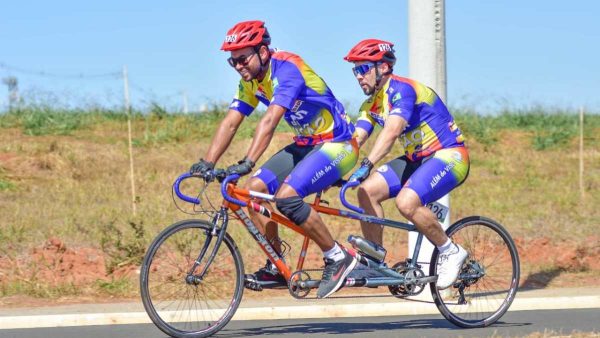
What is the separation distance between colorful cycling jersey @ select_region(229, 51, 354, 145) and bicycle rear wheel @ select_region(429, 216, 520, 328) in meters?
1.31

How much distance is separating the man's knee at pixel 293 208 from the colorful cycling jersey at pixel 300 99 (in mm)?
618

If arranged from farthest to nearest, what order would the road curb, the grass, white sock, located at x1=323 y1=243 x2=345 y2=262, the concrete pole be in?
the grass
the concrete pole
the road curb
white sock, located at x1=323 y1=243 x2=345 y2=262

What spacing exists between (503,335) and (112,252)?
5772 mm

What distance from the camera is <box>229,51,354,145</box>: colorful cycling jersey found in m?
8.44

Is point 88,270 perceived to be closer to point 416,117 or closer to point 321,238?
point 321,238

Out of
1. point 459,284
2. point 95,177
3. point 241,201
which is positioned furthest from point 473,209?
point 241,201

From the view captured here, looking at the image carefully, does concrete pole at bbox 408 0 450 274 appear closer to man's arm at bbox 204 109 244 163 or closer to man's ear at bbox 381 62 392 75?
man's ear at bbox 381 62 392 75

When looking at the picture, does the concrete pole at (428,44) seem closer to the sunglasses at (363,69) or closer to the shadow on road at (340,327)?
the shadow on road at (340,327)

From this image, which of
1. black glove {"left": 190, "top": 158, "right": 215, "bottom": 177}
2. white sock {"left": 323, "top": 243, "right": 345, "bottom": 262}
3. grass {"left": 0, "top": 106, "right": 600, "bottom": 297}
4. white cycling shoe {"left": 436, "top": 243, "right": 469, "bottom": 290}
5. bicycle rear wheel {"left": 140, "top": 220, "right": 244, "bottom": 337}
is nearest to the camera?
black glove {"left": 190, "top": 158, "right": 215, "bottom": 177}

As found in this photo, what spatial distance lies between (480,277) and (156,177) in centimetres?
1162

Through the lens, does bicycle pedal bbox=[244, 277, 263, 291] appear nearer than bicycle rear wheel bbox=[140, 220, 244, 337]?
No

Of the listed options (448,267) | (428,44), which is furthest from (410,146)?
(428,44)

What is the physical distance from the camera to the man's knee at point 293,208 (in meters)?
8.40

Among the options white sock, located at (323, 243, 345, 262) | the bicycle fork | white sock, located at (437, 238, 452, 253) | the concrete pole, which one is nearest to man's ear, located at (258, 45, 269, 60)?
the bicycle fork
